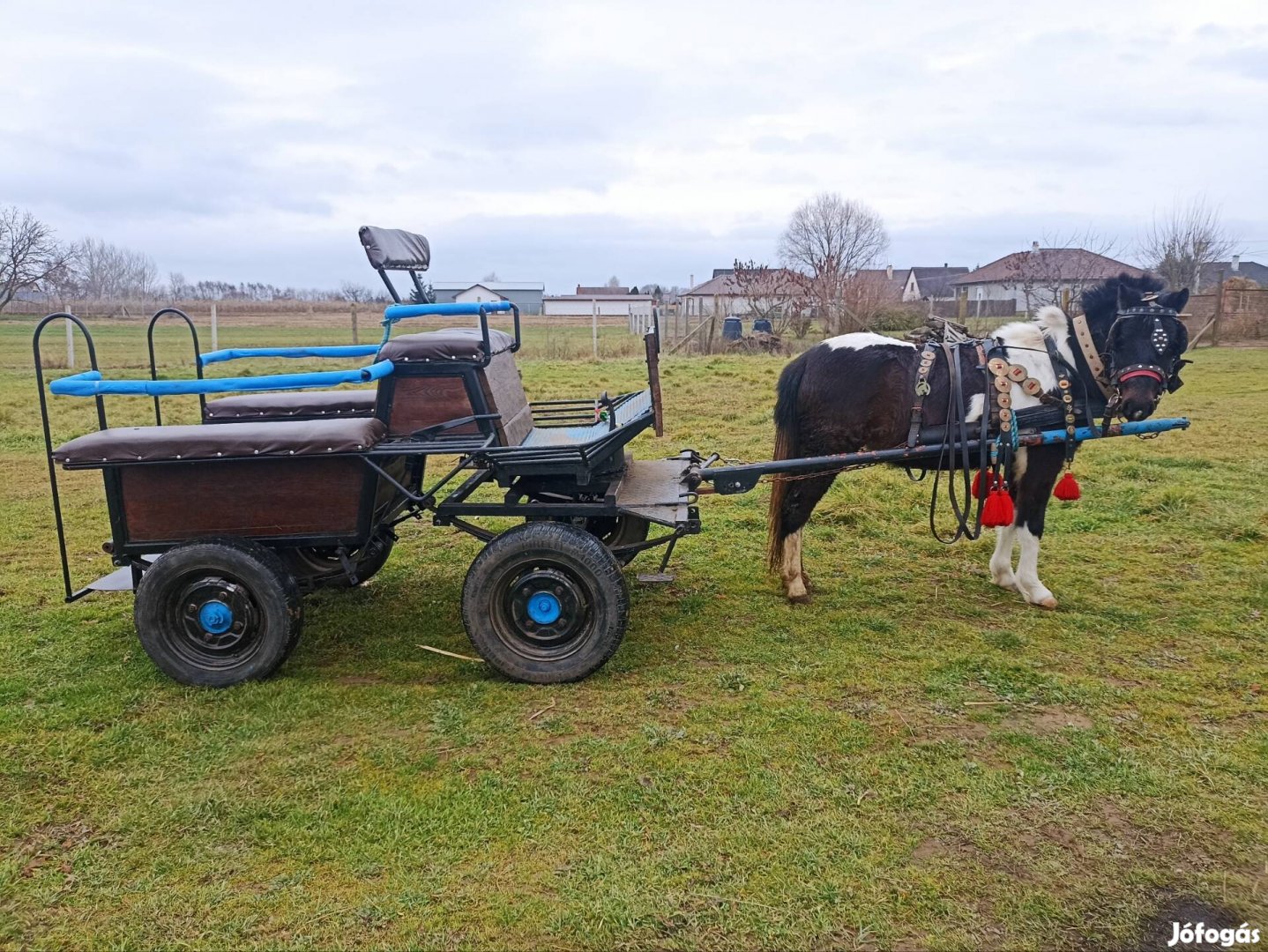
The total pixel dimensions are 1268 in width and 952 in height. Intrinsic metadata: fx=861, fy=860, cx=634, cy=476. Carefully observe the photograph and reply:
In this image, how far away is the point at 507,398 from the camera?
14.5ft

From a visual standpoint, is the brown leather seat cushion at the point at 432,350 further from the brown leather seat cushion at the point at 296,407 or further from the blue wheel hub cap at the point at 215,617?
the blue wheel hub cap at the point at 215,617

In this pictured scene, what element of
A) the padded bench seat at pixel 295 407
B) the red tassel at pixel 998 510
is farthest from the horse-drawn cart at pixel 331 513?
the red tassel at pixel 998 510

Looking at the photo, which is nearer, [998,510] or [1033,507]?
[998,510]

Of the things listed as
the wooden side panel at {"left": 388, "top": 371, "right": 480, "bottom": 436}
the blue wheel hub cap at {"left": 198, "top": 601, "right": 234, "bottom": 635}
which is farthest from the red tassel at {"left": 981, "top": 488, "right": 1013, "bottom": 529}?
the blue wheel hub cap at {"left": 198, "top": 601, "right": 234, "bottom": 635}

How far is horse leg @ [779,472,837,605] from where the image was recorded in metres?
5.08

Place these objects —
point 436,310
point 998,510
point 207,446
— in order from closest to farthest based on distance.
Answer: point 207,446 < point 436,310 < point 998,510

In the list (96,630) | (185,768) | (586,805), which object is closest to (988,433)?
(586,805)

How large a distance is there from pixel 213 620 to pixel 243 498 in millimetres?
576

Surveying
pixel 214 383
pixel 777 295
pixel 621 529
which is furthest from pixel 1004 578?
pixel 777 295

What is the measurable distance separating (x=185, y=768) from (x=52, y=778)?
477mm

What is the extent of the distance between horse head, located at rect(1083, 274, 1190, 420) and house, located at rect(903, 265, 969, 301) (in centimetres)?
5602

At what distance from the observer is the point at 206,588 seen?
12.8ft

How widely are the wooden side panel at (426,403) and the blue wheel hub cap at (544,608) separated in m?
0.84

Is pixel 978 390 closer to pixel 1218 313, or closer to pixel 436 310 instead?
pixel 436 310
